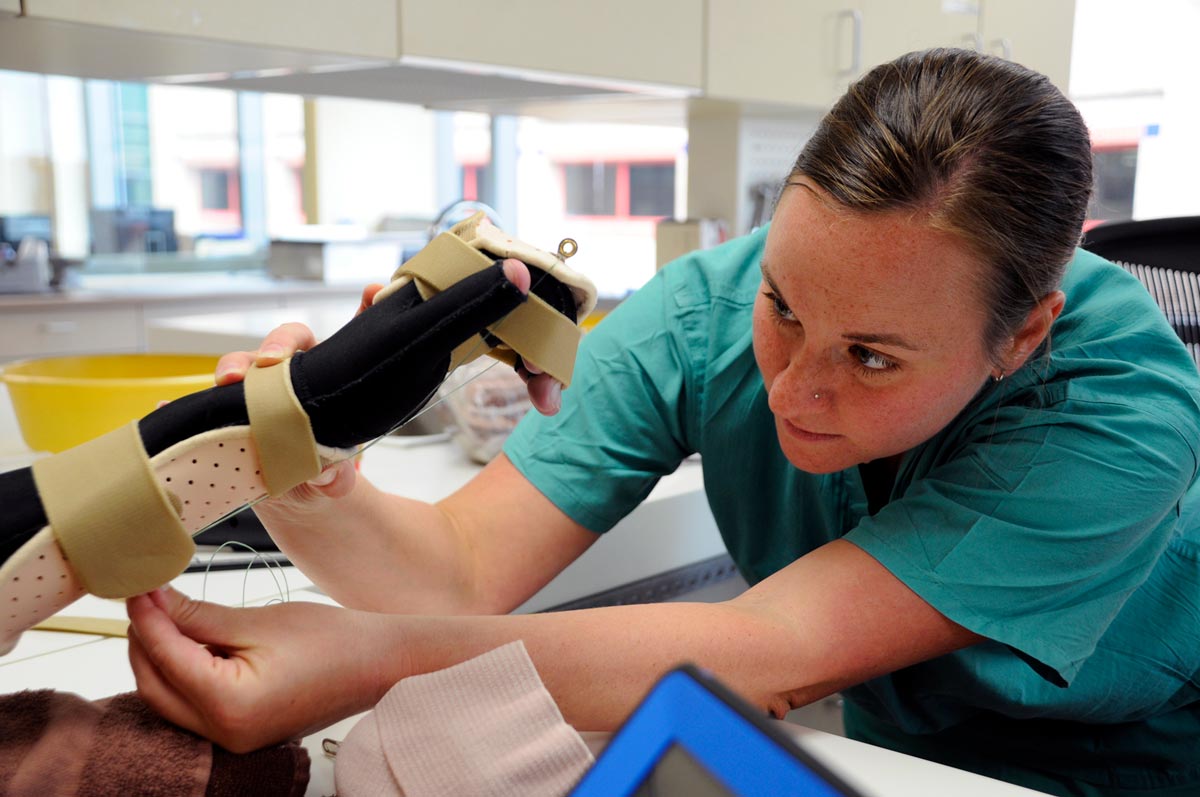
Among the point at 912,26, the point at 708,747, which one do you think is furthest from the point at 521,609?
the point at 912,26

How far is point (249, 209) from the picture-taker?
4508mm

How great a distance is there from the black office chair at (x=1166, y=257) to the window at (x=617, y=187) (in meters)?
4.17

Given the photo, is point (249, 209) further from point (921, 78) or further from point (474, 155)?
point (921, 78)

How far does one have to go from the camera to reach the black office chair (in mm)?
1163

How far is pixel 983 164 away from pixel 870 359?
0.48 ft

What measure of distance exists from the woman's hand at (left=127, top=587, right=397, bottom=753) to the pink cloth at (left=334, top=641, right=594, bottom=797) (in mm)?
32

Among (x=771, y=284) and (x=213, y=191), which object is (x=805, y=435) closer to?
(x=771, y=284)

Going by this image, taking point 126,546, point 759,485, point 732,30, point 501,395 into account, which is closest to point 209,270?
point 732,30

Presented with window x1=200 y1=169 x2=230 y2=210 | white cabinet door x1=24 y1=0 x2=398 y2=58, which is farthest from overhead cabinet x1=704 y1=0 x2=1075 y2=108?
window x1=200 y1=169 x2=230 y2=210

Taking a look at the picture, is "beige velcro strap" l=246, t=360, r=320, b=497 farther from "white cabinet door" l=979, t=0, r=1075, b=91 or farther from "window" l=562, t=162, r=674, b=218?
"window" l=562, t=162, r=674, b=218

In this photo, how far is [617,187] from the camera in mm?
5406

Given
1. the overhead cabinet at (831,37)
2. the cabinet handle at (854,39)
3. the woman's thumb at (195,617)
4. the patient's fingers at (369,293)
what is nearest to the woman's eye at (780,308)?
the patient's fingers at (369,293)

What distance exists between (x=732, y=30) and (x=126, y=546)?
4.90 ft

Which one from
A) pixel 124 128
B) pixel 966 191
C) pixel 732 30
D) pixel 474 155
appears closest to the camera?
pixel 966 191
